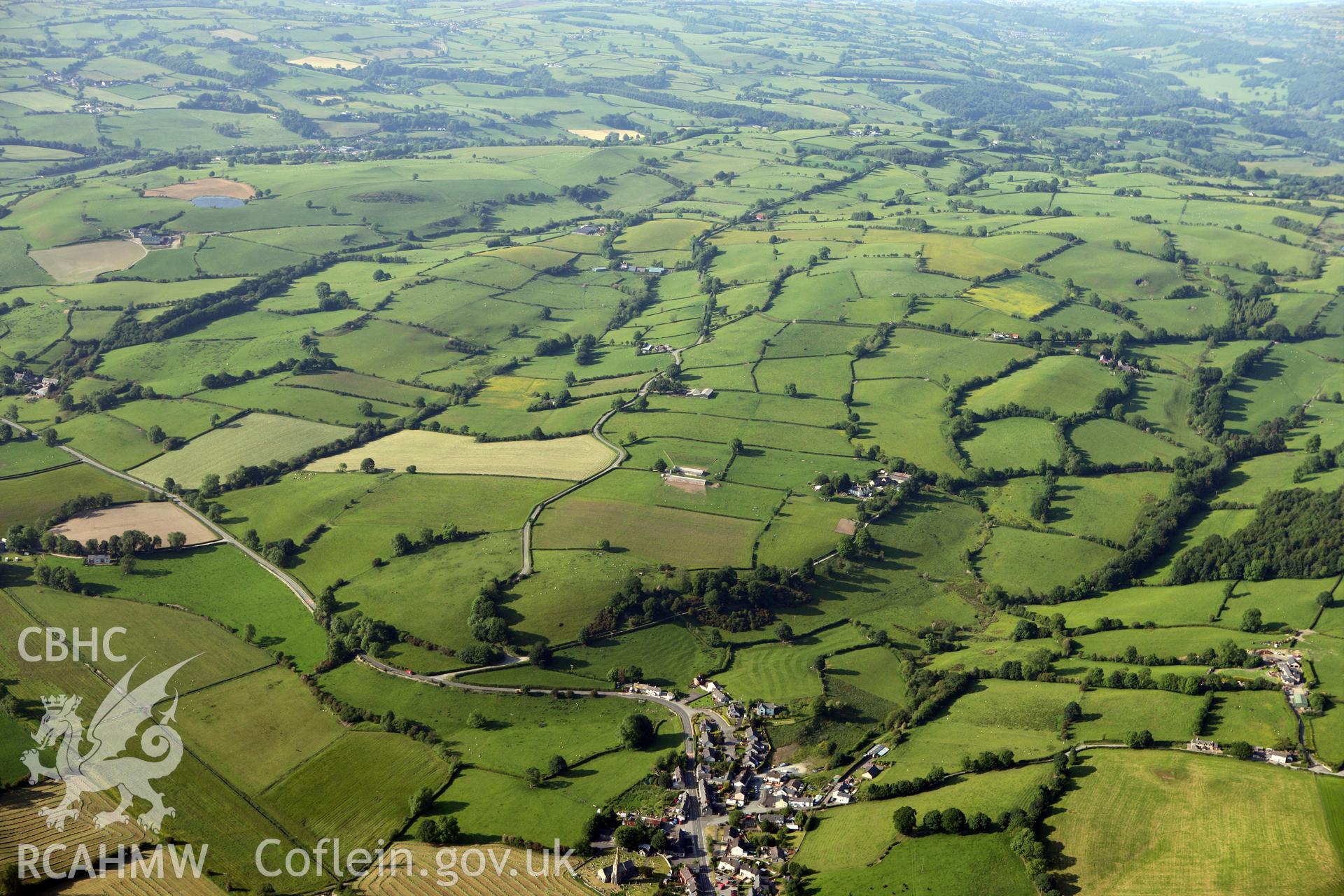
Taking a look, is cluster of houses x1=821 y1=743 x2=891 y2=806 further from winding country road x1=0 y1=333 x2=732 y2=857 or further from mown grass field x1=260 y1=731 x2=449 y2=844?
mown grass field x1=260 y1=731 x2=449 y2=844

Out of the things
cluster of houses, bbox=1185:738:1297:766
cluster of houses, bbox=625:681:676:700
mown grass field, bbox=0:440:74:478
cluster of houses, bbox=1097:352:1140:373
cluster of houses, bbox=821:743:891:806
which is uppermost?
cluster of houses, bbox=1097:352:1140:373

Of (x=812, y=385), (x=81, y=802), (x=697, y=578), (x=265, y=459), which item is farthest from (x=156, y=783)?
(x=812, y=385)

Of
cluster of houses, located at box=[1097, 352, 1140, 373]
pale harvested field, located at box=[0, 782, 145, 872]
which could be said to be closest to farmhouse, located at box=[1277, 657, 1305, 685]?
cluster of houses, located at box=[1097, 352, 1140, 373]

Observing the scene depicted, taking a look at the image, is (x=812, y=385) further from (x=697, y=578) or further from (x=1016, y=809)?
(x=1016, y=809)

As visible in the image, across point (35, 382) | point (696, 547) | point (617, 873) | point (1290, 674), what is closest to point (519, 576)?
point (696, 547)

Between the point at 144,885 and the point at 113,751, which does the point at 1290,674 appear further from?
the point at 113,751

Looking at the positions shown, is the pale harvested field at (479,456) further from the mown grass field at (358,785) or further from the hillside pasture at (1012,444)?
the hillside pasture at (1012,444)
